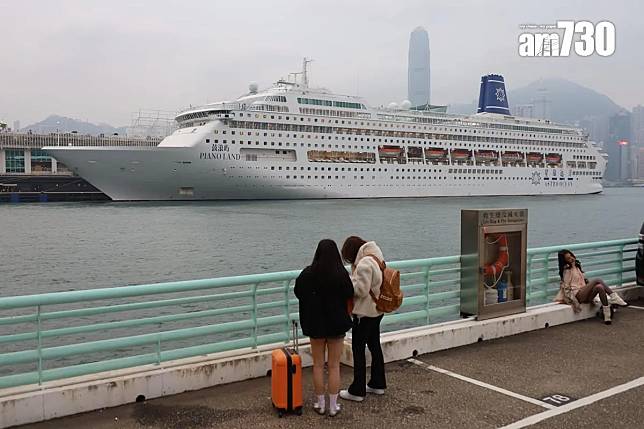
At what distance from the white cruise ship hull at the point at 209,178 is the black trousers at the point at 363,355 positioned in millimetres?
46474

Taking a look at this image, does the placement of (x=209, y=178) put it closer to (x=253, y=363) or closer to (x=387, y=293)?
(x=253, y=363)

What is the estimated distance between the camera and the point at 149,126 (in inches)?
3408

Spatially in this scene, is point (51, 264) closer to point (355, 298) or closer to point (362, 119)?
point (355, 298)

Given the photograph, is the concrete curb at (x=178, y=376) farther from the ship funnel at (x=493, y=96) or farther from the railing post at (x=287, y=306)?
the ship funnel at (x=493, y=96)

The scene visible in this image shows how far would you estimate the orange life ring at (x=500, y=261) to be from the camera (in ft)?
20.7

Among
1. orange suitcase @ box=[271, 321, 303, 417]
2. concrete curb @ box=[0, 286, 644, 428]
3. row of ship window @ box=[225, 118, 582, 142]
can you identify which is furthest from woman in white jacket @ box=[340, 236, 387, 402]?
row of ship window @ box=[225, 118, 582, 142]

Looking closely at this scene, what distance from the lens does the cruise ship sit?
50.8 m

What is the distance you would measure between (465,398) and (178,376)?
213 cm

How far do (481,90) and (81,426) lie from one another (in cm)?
8050

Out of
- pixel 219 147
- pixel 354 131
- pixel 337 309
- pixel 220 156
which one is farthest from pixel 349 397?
pixel 354 131

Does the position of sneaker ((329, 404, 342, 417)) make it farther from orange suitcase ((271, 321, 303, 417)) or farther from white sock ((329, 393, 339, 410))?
orange suitcase ((271, 321, 303, 417))

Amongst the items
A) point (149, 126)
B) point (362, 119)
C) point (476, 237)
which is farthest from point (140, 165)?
point (476, 237)

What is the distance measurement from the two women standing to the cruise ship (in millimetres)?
46473

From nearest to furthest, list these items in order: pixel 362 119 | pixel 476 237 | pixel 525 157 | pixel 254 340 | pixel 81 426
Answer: pixel 81 426
pixel 254 340
pixel 476 237
pixel 362 119
pixel 525 157
